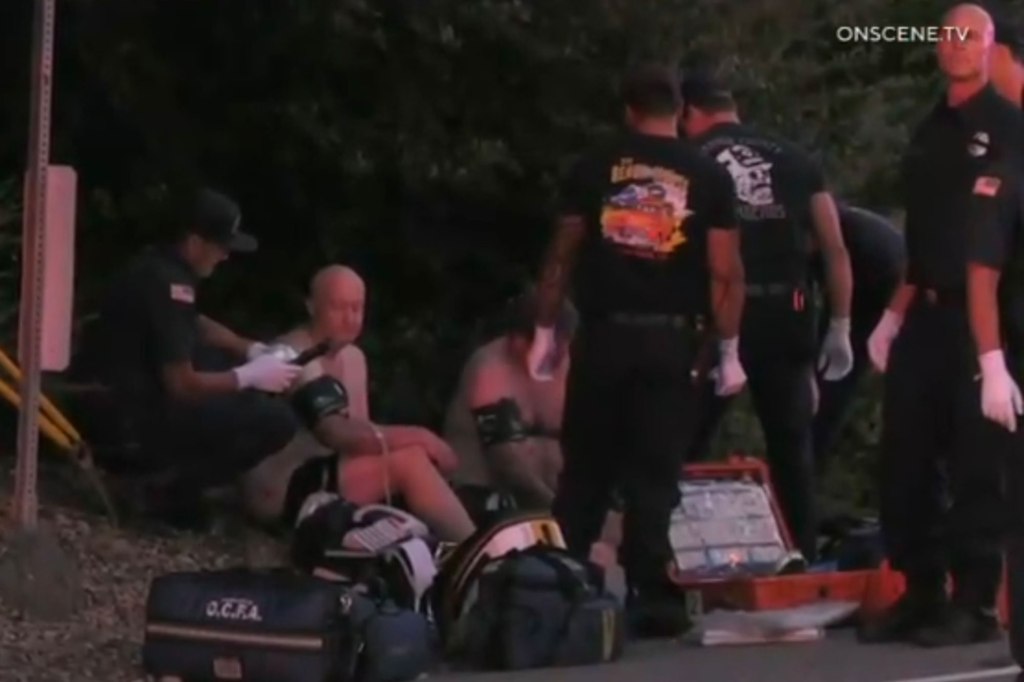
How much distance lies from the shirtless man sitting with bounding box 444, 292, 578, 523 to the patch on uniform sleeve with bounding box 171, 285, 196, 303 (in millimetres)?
1091

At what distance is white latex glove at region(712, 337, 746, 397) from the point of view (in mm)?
8766

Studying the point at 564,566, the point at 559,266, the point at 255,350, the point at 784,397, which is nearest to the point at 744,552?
the point at 784,397

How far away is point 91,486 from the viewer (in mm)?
9562

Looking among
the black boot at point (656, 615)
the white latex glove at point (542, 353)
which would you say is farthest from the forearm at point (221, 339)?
the black boot at point (656, 615)

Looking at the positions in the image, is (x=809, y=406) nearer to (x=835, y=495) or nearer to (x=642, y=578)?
(x=642, y=578)

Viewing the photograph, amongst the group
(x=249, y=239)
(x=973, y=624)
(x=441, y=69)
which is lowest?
(x=973, y=624)

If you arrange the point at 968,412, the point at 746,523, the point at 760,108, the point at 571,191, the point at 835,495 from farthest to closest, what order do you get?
the point at 835,495 < the point at 760,108 < the point at 746,523 < the point at 571,191 < the point at 968,412

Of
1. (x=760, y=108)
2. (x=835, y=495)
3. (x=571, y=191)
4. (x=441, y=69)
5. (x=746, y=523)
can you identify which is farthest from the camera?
(x=835, y=495)

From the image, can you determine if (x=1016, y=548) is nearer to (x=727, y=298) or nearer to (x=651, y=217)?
(x=727, y=298)

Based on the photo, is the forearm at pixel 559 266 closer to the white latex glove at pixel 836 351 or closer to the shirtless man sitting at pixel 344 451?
the shirtless man sitting at pixel 344 451

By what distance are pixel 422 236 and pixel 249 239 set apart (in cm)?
127

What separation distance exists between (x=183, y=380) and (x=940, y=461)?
2.52 meters

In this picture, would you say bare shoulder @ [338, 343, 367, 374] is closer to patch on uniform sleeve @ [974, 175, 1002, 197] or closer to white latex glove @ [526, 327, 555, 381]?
white latex glove @ [526, 327, 555, 381]

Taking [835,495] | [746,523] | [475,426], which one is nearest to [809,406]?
[746,523]
